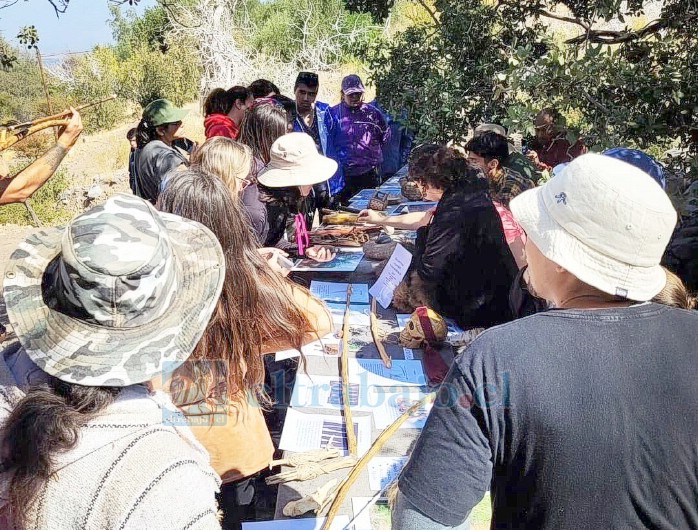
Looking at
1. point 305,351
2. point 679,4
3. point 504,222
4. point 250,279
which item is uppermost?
point 679,4

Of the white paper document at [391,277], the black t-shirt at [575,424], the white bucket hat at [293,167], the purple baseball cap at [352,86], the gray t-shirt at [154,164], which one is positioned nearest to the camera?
the black t-shirt at [575,424]

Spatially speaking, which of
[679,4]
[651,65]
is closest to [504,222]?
[651,65]

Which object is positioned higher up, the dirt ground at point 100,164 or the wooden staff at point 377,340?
the wooden staff at point 377,340

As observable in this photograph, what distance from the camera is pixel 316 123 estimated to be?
543 centimetres

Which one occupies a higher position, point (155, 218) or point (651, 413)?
point (155, 218)

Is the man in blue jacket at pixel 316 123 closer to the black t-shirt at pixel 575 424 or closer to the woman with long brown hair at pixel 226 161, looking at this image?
the woman with long brown hair at pixel 226 161

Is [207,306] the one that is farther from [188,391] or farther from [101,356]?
[188,391]

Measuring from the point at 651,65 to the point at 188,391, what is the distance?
2966 millimetres

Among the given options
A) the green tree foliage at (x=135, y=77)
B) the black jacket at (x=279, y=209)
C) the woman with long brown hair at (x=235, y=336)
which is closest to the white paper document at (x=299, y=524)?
the woman with long brown hair at (x=235, y=336)

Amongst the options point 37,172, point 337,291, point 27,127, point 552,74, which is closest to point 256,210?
point 337,291

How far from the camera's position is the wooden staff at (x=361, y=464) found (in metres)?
1.67

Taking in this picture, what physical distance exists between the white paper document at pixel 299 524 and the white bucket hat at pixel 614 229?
1080 mm

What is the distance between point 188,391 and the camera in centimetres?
147

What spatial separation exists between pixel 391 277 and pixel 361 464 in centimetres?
133
